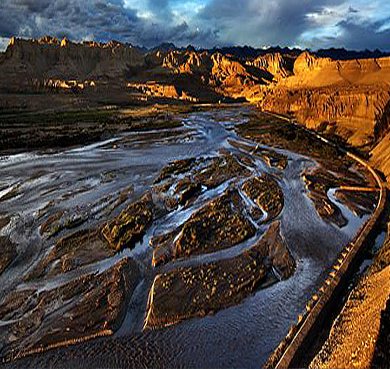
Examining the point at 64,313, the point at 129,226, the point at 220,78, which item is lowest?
the point at 64,313

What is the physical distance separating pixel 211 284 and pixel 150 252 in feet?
11.2

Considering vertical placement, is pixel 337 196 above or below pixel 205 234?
above

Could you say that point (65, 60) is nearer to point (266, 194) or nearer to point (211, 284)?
point (266, 194)

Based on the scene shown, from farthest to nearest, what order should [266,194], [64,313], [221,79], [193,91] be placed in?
1. [221,79]
2. [193,91]
3. [266,194]
4. [64,313]

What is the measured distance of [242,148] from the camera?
31812 millimetres

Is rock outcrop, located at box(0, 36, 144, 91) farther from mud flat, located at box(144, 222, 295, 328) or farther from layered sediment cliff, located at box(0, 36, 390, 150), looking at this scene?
mud flat, located at box(144, 222, 295, 328)

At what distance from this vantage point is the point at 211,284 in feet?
34.5

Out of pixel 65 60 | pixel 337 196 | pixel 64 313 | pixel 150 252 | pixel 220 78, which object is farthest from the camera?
pixel 65 60

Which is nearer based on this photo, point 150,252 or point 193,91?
→ point 150,252

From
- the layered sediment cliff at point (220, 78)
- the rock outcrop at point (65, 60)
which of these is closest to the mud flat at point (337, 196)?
the layered sediment cliff at point (220, 78)

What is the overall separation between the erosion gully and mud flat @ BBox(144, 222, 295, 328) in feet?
0.99

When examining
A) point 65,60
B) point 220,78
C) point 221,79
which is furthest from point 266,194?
point 65,60

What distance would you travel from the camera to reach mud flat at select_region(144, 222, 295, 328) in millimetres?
9445

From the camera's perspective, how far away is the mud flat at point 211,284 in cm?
945
